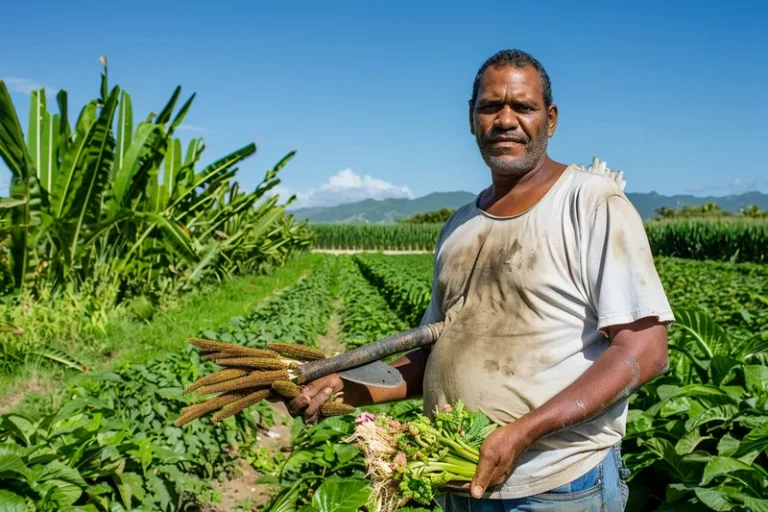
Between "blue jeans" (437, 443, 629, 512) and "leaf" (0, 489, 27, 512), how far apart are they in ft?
6.22

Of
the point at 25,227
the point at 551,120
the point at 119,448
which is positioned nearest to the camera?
the point at 551,120

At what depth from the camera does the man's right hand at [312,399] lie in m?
1.83

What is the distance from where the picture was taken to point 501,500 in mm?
1628

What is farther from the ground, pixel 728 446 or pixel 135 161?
pixel 135 161

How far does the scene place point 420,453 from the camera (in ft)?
4.94

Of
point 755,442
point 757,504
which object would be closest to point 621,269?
point 757,504

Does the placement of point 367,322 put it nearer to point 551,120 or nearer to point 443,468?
point 551,120

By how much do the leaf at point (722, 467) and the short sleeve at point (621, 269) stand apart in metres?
1.11

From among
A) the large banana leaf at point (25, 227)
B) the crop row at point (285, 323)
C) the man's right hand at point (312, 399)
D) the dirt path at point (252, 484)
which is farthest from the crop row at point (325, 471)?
the large banana leaf at point (25, 227)

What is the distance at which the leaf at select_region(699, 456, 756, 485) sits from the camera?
2258mm

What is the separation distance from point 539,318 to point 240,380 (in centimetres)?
77

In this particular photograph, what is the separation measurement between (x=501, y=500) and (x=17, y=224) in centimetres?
734

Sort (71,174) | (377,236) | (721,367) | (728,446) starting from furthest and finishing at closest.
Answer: (377,236) → (71,174) → (721,367) → (728,446)

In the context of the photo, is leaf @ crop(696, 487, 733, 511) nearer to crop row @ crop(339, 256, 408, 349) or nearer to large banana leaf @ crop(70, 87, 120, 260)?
crop row @ crop(339, 256, 408, 349)
